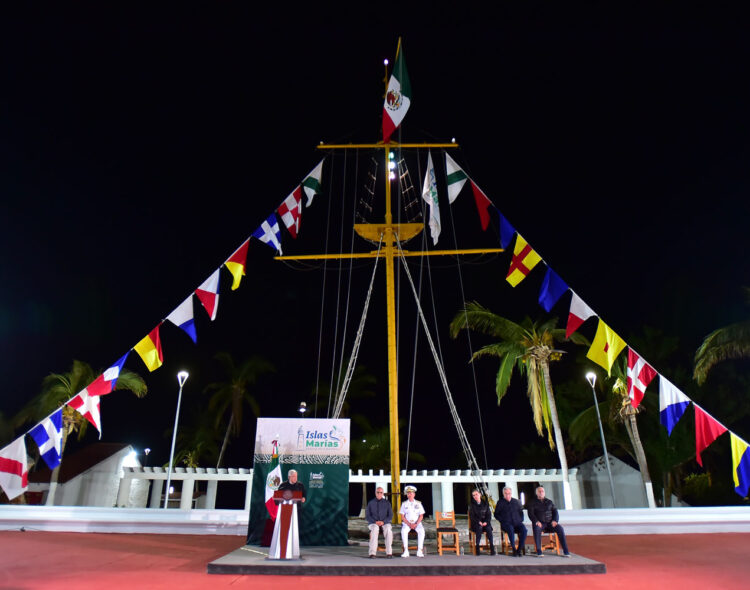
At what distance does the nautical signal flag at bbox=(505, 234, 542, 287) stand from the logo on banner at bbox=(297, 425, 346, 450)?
5481mm

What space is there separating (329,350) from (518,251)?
28.5 meters

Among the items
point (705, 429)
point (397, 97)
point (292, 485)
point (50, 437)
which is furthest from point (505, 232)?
point (50, 437)

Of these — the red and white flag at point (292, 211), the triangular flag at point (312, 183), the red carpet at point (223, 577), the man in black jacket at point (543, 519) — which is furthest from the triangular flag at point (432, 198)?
the red carpet at point (223, 577)

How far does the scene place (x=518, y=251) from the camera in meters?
11.3

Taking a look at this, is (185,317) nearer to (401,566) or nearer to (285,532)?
(285,532)

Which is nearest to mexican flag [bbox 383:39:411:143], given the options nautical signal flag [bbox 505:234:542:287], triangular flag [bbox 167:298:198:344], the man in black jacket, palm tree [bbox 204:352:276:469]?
nautical signal flag [bbox 505:234:542:287]

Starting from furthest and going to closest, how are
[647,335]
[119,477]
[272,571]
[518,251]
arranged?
[119,477], [647,335], [518,251], [272,571]

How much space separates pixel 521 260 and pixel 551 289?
3.53 ft

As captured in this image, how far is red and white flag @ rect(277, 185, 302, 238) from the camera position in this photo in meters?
12.2

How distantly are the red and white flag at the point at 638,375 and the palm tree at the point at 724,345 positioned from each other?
29.2ft

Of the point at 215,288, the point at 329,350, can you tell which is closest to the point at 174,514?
the point at 215,288

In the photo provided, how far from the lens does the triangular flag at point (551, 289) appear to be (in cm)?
1052

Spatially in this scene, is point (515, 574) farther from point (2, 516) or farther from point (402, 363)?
point (402, 363)

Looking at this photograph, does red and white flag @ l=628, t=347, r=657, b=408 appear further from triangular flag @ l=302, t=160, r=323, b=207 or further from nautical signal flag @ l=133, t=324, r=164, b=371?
nautical signal flag @ l=133, t=324, r=164, b=371
